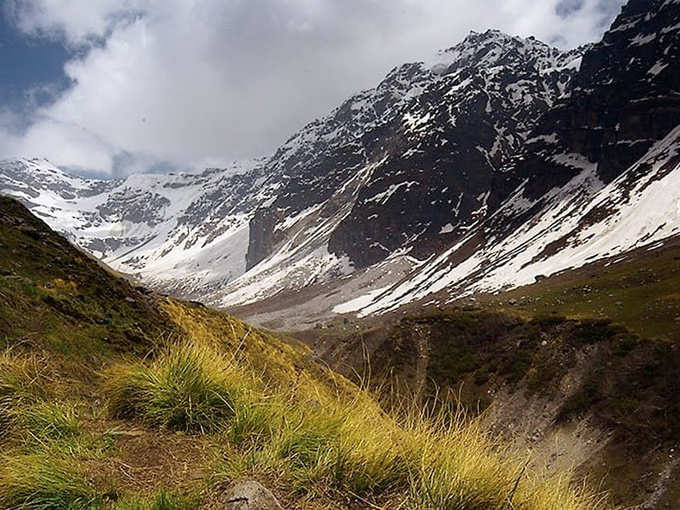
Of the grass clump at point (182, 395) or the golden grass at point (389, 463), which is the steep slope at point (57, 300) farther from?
the golden grass at point (389, 463)

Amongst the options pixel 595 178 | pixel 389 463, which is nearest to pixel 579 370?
pixel 389 463

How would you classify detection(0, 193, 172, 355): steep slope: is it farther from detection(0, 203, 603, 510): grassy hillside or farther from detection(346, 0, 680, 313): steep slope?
detection(346, 0, 680, 313): steep slope

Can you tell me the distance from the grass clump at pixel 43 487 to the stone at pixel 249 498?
100 cm

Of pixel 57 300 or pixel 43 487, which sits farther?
pixel 57 300

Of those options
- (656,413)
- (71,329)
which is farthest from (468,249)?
(71,329)

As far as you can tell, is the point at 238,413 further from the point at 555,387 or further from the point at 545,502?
the point at 555,387

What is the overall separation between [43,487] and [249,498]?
1511 mm

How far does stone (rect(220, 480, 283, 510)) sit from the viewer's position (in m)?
3.37

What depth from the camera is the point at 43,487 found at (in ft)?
11.1

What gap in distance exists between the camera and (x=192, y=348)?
17.5 ft

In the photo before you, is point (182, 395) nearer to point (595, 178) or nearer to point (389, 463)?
point (389, 463)

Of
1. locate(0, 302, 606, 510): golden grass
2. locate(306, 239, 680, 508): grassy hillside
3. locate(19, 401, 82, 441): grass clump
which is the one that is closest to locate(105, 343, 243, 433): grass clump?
locate(0, 302, 606, 510): golden grass

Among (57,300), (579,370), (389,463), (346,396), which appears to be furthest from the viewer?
(579,370)

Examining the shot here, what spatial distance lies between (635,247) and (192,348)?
345ft
